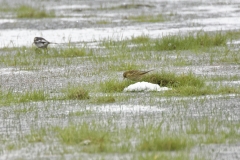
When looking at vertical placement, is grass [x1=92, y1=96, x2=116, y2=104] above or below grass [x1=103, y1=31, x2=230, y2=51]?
above

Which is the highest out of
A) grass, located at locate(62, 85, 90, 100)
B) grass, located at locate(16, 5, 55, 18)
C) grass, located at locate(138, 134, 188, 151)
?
grass, located at locate(138, 134, 188, 151)

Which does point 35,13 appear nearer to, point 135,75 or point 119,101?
point 135,75

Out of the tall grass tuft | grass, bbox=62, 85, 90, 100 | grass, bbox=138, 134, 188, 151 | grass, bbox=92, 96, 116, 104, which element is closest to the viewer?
grass, bbox=138, 134, 188, 151

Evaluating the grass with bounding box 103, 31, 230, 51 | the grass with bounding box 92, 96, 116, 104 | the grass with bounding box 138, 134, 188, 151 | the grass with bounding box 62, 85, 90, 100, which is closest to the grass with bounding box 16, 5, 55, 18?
the grass with bounding box 103, 31, 230, 51

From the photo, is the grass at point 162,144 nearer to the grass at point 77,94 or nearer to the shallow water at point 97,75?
the shallow water at point 97,75

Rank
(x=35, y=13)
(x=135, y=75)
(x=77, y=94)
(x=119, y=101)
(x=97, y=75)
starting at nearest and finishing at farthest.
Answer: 1. (x=119, y=101)
2. (x=77, y=94)
3. (x=135, y=75)
4. (x=97, y=75)
5. (x=35, y=13)

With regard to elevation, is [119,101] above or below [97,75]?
above

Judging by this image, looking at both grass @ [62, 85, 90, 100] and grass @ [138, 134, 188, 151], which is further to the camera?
grass @ [62, 85, 90, 100]

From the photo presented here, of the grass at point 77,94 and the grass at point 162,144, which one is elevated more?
the grass at point 162,144

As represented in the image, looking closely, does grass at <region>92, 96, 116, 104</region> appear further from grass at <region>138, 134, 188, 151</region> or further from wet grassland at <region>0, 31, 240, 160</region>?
grass at <region>138, 134, 188, 151</region>

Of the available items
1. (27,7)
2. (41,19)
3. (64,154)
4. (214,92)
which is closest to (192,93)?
(214,92)

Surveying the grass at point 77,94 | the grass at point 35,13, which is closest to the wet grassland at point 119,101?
the grass at point 77,94

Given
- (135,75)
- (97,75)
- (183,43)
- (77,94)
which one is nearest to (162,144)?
(77,94)

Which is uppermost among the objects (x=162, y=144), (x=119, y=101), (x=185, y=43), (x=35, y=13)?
(x=162, y=144)
